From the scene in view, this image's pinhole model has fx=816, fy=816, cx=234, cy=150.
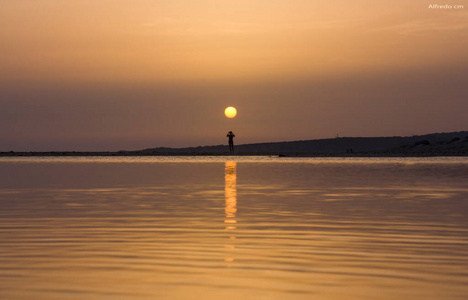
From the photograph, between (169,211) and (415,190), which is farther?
(415,190)

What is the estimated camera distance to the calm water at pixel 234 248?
12.9 m

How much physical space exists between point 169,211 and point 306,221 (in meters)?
5.29

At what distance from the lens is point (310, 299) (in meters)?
12.0

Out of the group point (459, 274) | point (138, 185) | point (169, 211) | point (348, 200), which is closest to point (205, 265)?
point (459, 274)

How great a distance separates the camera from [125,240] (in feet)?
61.7

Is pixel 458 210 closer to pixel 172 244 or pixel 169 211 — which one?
pixel 169 211

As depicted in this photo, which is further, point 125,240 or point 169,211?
point 169,211

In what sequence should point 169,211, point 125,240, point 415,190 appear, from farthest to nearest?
point 415,190 → point 169,211 → point 125,240

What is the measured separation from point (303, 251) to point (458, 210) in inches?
449

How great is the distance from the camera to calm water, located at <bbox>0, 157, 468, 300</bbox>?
12883 mm

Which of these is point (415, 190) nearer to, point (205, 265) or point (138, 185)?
point (138, 185)

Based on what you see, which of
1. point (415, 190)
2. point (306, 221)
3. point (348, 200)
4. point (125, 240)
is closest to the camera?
point (125, 240)

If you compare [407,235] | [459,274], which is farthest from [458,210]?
[459,274]

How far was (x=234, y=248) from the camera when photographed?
17.4 meters
